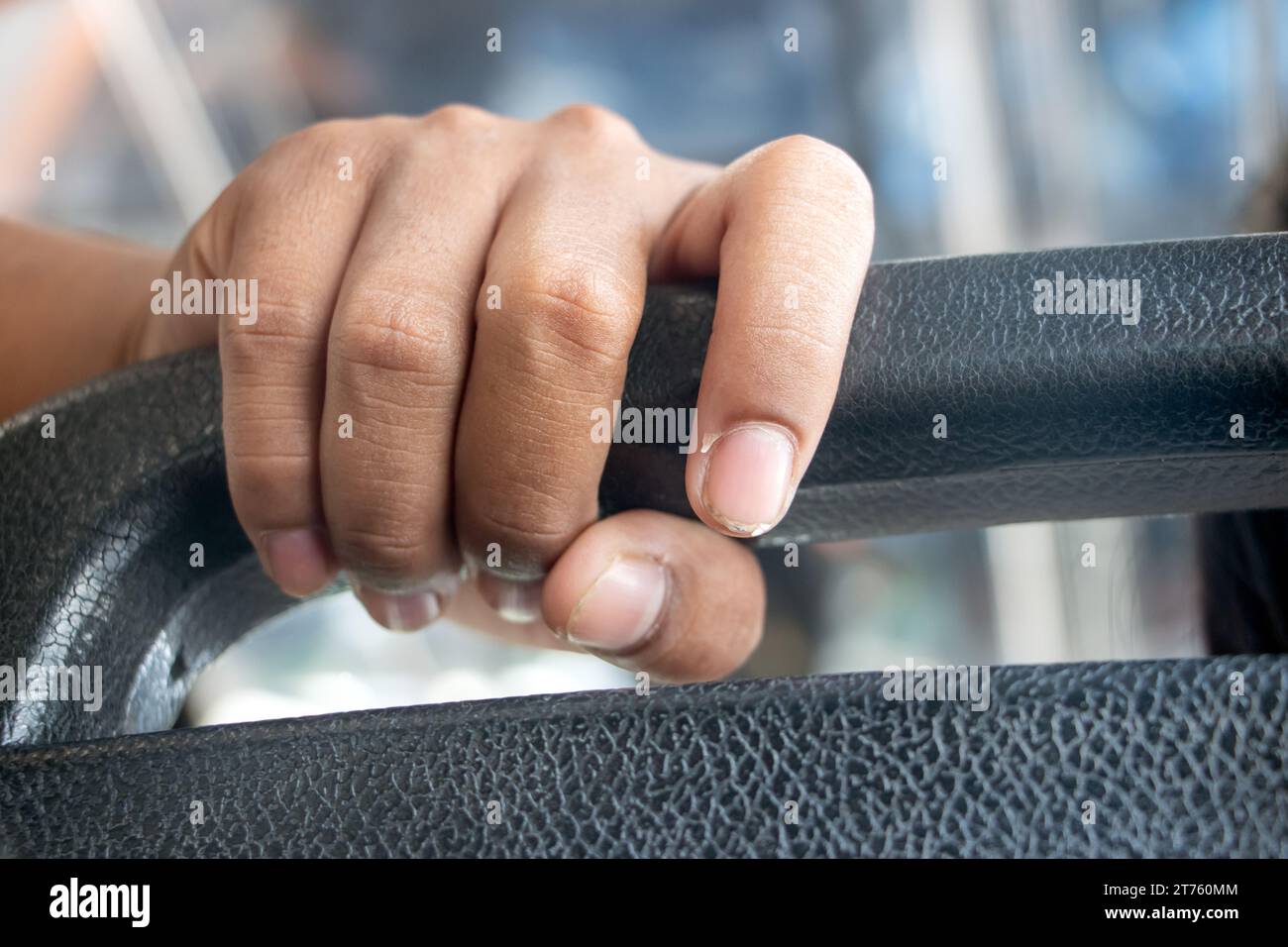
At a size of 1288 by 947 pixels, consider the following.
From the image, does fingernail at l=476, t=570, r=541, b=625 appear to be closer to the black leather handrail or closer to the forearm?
the black leather handrail

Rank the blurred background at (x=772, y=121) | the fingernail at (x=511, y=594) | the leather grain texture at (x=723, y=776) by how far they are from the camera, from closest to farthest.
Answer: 1. the leather grain texture at (x=723, y=776)
2. the fingernail at (x=511, y=594)
3. the blurred background at (x=772, y=121)

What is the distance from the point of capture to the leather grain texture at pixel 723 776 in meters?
0.23

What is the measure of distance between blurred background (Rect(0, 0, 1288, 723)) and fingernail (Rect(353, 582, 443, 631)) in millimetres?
1609

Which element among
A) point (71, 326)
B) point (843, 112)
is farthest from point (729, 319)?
point (843, 112)

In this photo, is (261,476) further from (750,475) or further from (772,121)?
(772,121)

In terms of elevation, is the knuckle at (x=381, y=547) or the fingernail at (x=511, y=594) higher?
the knuckle at (x=381, y=547)

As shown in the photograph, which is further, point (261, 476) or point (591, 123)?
point (591, 123)

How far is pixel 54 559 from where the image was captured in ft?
1.07

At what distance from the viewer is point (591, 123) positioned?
0.49m

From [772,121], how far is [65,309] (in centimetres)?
187

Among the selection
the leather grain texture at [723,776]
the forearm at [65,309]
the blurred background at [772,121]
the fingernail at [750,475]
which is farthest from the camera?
the blurred background at [772,121]

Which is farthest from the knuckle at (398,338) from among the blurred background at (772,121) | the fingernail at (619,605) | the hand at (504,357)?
the blurred background at (772,121)

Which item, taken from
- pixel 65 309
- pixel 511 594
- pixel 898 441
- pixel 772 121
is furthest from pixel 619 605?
pixel 772 121

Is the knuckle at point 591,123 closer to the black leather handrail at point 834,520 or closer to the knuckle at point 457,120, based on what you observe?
the knuckle at point 457,120
